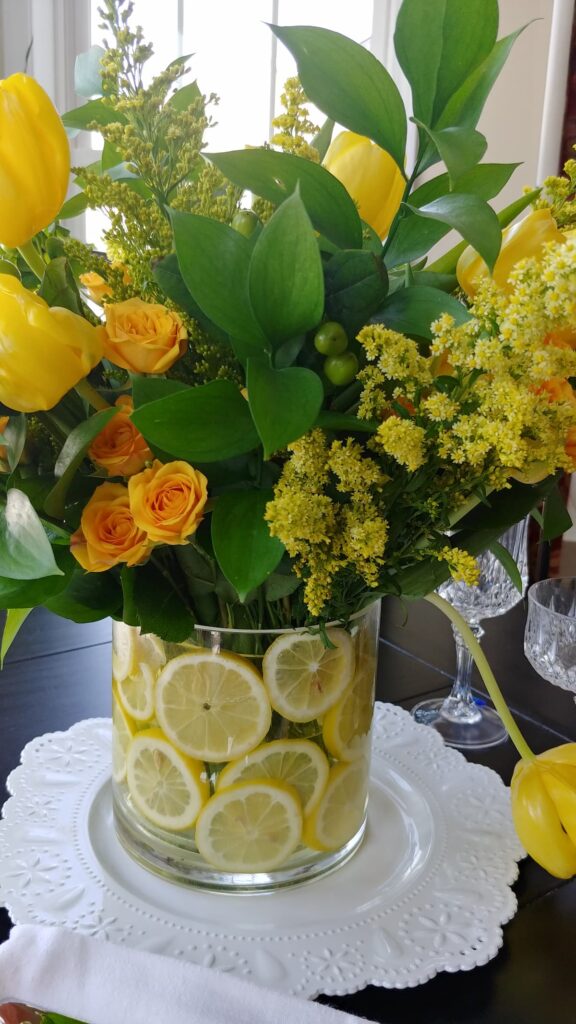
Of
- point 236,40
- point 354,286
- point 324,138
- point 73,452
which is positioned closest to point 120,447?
point 73,452

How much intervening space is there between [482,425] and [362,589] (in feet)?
0.46

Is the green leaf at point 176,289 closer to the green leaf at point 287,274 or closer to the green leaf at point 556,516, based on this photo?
the green leaf at point 287,274

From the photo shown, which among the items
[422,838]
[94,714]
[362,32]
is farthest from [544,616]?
[362,32]

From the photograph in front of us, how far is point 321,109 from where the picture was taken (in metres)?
0.41

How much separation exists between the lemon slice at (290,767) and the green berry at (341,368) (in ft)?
0.68

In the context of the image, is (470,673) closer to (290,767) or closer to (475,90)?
(290,767)

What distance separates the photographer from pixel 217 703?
469 millimetres

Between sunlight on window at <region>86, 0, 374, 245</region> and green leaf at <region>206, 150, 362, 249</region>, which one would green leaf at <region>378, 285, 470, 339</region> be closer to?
green leaf at <region>206, 150, 362, 249</region>

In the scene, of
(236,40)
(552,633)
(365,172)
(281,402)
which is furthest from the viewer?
(236,40)

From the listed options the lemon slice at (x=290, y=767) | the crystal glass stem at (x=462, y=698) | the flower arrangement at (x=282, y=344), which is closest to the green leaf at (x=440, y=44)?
the flower arrangement at (x=282, y=344)

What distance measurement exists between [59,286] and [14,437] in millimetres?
72

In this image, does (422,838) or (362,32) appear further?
(362,32)

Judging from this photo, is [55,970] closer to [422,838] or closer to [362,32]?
[422,838]

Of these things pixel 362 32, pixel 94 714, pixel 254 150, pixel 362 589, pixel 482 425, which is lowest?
pixel 94 714
